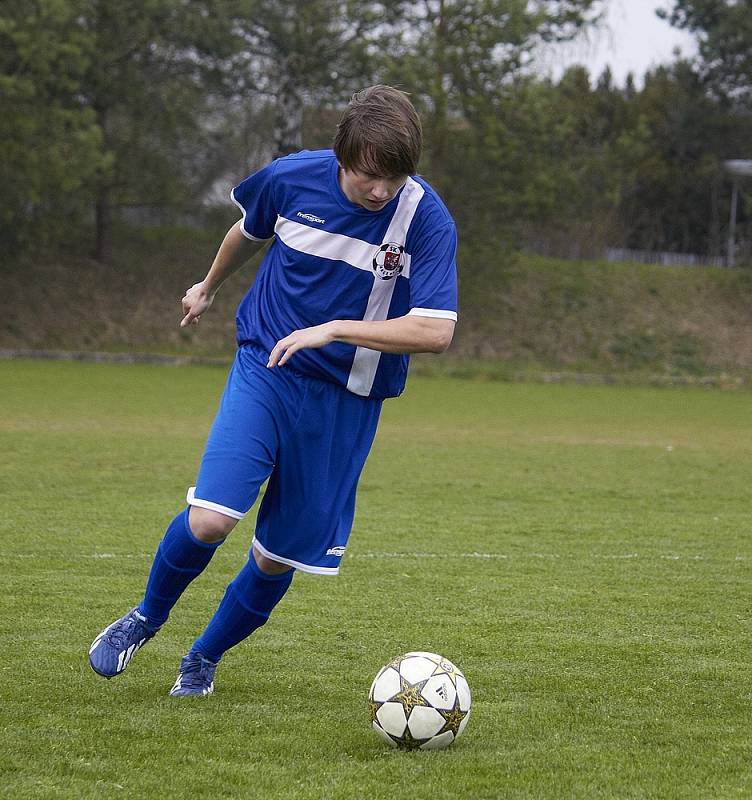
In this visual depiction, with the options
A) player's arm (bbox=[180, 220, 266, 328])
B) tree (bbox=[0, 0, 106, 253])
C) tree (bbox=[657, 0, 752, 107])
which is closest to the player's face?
player's arm (bbox=[180, 220, 266, 328])

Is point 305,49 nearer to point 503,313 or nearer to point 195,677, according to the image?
point 503,313

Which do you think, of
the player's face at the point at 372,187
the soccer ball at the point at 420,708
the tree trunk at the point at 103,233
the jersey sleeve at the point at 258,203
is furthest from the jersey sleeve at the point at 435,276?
the tree trunk at the point at 103,233

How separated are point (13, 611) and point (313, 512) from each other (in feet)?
6.95

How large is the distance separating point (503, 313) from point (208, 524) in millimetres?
32663

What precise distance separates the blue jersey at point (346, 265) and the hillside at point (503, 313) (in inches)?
1025

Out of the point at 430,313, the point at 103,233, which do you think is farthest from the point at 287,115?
the point at 430,313

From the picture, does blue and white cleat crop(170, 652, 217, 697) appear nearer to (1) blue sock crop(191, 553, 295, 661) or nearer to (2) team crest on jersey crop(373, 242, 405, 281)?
(1) blue sock crop(191, 553, 295, 661)

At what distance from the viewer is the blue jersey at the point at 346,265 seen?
4.14m

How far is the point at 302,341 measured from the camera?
3.84m

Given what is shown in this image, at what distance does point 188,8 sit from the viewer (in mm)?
32594

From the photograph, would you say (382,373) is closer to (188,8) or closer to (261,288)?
(261,288)

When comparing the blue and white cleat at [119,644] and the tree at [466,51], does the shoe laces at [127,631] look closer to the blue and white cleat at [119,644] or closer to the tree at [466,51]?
the blue and white cleat at [119,644]

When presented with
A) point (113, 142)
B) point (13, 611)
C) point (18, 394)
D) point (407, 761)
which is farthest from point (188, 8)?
point (407, 761)

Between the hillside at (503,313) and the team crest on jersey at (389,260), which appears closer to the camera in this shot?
the team crest on jersey at (389,260)
